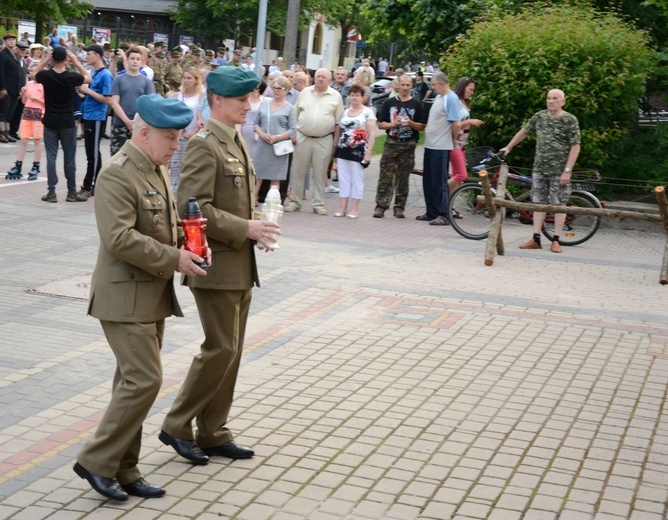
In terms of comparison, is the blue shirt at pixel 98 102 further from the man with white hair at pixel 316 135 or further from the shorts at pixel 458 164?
the shorts at pixel 458 164

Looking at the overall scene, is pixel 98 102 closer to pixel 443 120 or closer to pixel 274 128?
pixel 274 128

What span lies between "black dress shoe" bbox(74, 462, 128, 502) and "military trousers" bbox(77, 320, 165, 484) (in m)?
0.03

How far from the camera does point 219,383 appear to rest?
5.63m

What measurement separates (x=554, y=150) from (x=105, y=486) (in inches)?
372

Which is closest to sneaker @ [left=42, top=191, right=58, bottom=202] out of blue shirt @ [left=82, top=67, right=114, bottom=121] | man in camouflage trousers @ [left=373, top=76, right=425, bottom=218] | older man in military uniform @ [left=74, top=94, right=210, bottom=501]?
blue shirt @ [left=82, top=67, right=114, bottom=121]

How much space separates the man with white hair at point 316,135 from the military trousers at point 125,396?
413 inches

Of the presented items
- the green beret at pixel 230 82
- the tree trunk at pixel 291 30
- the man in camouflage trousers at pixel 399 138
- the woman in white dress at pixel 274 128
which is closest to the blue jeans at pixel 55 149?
the woman in white dress at pixel 274 128

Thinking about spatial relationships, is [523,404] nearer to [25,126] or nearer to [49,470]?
[49,470]

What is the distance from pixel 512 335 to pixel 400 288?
1850mm

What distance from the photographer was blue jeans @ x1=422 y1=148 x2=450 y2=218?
1545 centimetres

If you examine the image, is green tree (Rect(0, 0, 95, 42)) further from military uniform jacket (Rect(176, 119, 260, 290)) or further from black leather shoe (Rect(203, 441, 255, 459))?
black leather shoe (Rect(203, 441, 255, 459))

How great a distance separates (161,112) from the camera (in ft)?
16.3

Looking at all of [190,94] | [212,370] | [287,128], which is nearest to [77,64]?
[190,94]

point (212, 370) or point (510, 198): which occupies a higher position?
point (510, 198)
